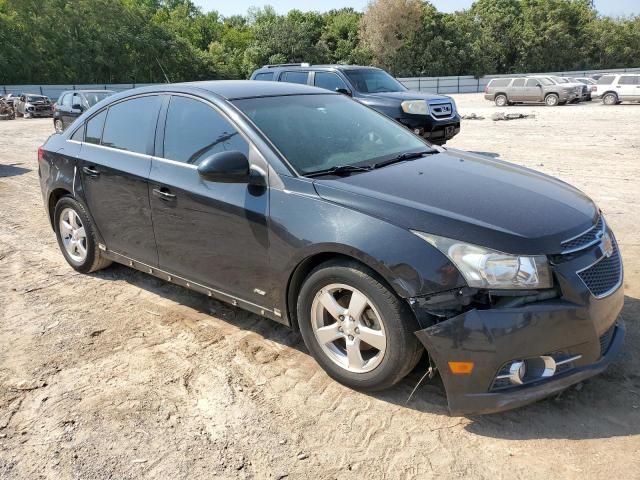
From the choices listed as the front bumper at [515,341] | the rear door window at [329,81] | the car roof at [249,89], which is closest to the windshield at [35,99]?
the rear door window at [329,81]

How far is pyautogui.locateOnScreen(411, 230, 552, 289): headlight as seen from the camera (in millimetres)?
2689

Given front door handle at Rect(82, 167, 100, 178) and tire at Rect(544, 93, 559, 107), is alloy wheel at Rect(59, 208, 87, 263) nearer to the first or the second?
front door handle at Rect(82, 167, 100, 178)

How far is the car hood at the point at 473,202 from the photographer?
109 inches

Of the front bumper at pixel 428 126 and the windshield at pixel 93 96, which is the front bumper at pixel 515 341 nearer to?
the front bumper at pixel 428 126

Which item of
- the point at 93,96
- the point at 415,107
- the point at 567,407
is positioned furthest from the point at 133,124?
the point at 93,96

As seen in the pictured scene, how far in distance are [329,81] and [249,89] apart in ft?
25.6

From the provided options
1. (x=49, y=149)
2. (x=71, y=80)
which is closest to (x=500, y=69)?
(x=71, y=80)

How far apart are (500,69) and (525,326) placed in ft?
215

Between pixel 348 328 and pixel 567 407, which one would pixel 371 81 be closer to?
pixel 348 328

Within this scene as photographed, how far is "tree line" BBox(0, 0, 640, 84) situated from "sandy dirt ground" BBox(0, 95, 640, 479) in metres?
51.1

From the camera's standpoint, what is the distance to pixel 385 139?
414 centimetres

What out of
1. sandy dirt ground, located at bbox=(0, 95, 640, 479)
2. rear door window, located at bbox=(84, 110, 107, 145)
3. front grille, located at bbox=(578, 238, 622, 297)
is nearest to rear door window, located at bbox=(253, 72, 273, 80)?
rear door window, located at bbox=(84, 110, 107, 145)

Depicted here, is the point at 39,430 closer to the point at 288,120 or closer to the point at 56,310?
the point at 56,310

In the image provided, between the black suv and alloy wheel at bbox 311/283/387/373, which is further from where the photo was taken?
the black suv
